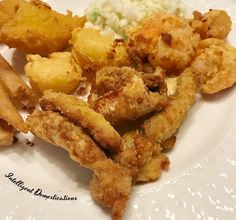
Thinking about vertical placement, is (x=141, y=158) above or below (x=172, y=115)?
below

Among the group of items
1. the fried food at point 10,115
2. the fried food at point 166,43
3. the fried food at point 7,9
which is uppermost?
the fried food at point 166,43

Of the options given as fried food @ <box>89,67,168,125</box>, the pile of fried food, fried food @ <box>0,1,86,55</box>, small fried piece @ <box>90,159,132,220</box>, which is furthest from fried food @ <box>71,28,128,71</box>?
small fried piece @ <box>90,159,132,220</box>

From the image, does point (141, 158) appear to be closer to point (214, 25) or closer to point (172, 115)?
point (172, 115)

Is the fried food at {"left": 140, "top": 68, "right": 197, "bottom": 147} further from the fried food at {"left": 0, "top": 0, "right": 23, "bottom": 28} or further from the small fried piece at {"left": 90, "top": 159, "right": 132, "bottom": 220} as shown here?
the fried food at {"left": 0, "top": 0, "right": 23, "bottom": 28}

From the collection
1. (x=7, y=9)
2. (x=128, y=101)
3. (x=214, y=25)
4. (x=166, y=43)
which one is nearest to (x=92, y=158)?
(x=128, y=101)

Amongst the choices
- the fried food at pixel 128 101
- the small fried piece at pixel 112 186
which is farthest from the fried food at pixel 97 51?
the small fried piece at pixel 112 186

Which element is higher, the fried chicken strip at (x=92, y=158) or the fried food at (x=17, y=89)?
the fried chicken strip at (x=92, y=158)

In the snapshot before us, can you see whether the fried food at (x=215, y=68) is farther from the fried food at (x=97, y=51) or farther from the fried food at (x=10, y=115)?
the fried food at (x=10, y=115)
